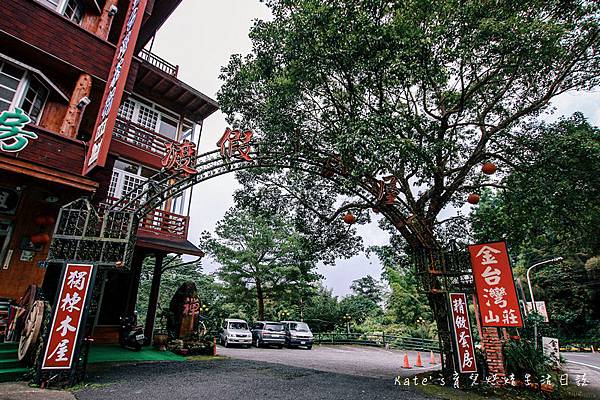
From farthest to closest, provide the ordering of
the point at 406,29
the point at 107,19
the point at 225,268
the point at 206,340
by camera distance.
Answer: the point at 225,268, the point at 206,340, the point at 107,19, the point at 406,29

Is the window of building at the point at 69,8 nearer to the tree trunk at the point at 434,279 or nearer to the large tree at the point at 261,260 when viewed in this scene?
the tree trunk at the point at 434,279

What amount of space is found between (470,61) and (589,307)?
93.6 feet

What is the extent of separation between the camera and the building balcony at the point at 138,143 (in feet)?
39.8

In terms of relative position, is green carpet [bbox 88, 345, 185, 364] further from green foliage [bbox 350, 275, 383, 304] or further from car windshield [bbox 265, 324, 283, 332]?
green foliage [bbox 350, 275, 383, 304]

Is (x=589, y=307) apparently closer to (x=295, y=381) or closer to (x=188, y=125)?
(x=295, y=381)

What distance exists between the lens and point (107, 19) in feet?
31.1

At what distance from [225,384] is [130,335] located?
5789mm

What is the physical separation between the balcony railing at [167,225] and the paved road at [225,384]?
470cm

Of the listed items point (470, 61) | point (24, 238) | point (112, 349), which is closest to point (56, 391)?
point (24, 238)

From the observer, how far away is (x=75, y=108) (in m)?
8.16

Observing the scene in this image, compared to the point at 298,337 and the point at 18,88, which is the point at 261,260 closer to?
the point at 298,337

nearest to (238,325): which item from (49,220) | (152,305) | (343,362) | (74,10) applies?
(152,305)

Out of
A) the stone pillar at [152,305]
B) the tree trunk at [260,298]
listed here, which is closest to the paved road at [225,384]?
the stone pillar at [152,305]

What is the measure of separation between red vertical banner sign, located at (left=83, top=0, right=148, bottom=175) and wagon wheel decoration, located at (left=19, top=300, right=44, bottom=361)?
9.41 ft
